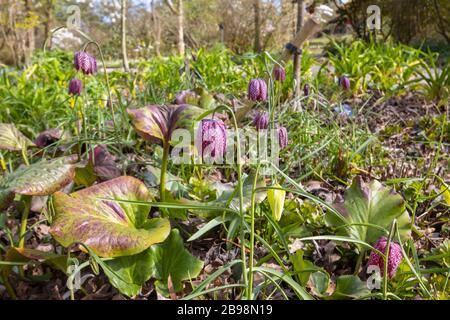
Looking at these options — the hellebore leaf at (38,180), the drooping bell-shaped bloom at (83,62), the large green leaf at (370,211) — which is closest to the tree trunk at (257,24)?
the drooping bell-shaped bloom at (83,62)

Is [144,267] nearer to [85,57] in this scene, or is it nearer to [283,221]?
[283,221]

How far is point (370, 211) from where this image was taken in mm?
1175

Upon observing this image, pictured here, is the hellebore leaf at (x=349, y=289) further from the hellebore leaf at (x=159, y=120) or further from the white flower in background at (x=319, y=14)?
the white flower in background at (x=319, y=14)

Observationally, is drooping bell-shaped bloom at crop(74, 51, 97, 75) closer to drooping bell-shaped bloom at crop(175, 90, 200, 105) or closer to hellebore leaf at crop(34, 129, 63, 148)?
hellebore leaf at crop(34, 129, 63, 148)

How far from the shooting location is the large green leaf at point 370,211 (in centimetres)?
113

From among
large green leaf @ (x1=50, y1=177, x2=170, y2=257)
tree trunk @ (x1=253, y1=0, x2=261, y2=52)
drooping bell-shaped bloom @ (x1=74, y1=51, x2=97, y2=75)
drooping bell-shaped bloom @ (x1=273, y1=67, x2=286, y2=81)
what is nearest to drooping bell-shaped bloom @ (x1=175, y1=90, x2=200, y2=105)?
drooping bell-shaped bloom @ (x1=273, y1=67, x2=286, y2=81)

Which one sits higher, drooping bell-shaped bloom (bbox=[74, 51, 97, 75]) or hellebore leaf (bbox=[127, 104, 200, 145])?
drooping bell-shaped bloom (bbox=[74, 51, 97, 75])

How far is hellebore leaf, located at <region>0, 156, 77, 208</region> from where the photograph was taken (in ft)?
3.30

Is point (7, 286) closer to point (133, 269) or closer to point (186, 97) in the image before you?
point (133, 269)

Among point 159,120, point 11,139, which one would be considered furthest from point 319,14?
point 11,139

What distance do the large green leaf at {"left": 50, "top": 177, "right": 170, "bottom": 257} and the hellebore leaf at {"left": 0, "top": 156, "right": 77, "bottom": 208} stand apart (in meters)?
0.05

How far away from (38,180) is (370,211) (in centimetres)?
87

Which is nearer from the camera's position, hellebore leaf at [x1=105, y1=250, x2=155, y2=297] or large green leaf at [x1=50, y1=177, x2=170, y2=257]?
large green leaf at [x1=50, y1=177, x2=170, y2=257]

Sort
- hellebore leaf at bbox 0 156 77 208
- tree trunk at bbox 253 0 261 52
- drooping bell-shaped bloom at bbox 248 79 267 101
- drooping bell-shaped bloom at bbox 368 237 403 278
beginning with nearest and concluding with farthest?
drooping bell-shaped bloom at bbox 368 237 403 278, hellebore leaf at bbox 0 156 77 208, drooping bell-shaped bloom at bbox 248 79 267 101, tree trunk at bbox 253 0 261 52
